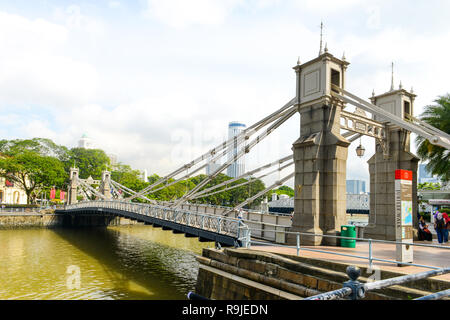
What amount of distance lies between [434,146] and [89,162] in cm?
6438

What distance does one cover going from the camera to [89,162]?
7056 cm

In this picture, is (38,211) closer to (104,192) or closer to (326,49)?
(104,192)

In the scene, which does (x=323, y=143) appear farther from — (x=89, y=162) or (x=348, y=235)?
(x=89, y=162)

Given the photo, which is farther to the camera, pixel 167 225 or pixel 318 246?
pixel 167 225

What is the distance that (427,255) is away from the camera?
10.9 meters

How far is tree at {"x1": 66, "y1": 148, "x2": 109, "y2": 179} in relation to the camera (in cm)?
6888

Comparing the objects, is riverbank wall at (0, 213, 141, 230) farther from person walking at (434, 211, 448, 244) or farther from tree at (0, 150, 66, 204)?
person walking at (434, 211, 448, 244)

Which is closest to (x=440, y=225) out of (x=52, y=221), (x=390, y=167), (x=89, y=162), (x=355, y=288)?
(x=390, y=167)

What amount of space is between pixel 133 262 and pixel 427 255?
18371 mm

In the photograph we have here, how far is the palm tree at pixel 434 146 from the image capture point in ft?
70.8

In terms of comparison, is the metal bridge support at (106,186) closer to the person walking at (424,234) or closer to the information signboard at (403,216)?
the person walking at (424,234)

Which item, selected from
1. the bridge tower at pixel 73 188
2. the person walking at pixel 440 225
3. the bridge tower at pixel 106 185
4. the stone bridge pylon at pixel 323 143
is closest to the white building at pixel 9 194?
the bridge tower at pixel 73 188

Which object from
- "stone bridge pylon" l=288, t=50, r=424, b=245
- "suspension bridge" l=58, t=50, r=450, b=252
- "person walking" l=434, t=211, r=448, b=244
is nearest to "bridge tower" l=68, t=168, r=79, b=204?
"suspension bridge" l=58, t=50, r=450, b=252
